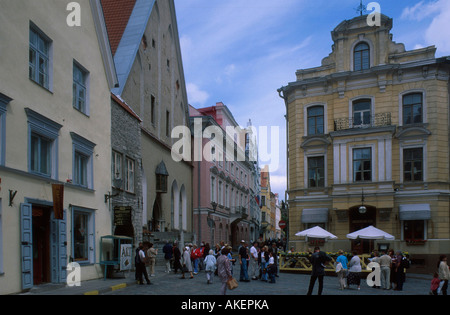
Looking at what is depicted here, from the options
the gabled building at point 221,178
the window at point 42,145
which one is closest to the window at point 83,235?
the window at point 42,145

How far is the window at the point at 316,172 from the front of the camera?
104 ft

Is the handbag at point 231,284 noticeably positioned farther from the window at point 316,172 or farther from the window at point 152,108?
the window at point 316,172

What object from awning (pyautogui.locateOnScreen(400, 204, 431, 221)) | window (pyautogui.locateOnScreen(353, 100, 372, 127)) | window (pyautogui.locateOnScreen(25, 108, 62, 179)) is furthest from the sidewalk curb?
window (pyautogui.locateOnScreen(353, 100, 372, 127))

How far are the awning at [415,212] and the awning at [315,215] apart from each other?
177 inches

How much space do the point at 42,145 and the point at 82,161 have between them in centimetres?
315

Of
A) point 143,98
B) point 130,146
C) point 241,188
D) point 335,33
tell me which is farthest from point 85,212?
point 241,188

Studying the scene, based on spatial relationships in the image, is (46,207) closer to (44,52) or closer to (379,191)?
(44,52)

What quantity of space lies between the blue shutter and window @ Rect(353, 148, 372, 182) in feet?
68.4

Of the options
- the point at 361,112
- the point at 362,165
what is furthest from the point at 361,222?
the point at 361,112

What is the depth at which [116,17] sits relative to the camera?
2930 cm

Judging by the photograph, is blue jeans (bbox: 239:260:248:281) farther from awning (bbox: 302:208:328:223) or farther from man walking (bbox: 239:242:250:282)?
awning (bbox: 302:208:328:223)

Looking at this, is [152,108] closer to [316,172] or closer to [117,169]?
[117,169]
